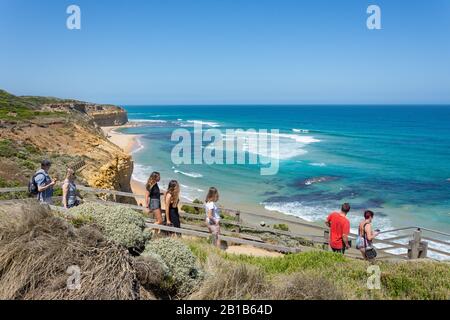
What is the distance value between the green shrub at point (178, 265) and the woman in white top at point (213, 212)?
2465 millimetres

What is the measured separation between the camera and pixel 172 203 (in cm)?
814

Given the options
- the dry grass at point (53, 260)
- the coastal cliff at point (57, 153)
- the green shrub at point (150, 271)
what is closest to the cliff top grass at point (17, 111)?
the coastal cliff at point (57, 153)

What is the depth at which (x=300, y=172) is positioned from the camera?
36312mm

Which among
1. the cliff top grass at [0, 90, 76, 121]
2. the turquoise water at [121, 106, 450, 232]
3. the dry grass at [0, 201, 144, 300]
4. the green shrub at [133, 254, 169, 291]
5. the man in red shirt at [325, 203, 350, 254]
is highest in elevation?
the cliff top grass at [0, 90, 76, 121]

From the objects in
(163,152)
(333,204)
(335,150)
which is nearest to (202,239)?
(333,204)

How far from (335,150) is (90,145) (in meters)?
38.0

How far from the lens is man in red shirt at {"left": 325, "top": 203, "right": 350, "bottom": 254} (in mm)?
7848

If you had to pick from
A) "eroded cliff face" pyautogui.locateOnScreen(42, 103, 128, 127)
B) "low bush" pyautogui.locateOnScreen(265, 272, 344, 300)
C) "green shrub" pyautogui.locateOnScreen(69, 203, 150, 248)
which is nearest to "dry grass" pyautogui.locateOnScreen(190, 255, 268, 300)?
"low bush" pyautogui.locateOnScreen(265, 272, 344, 300)

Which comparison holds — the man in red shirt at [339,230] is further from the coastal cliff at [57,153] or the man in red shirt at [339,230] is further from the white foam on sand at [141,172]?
the white foam on sand at [141,172]

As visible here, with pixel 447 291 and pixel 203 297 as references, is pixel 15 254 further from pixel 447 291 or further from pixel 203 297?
pixel 447 291

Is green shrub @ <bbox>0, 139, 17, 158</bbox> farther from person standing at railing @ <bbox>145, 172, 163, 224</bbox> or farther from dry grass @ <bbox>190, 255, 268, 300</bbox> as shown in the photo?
dry grass @ <bbox>190, 255, 268, 300</bbox>

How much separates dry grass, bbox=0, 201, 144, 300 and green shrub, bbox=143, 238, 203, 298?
1.78ft

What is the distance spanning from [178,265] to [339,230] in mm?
3957

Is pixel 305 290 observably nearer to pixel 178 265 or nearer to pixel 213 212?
pixel 178 265
